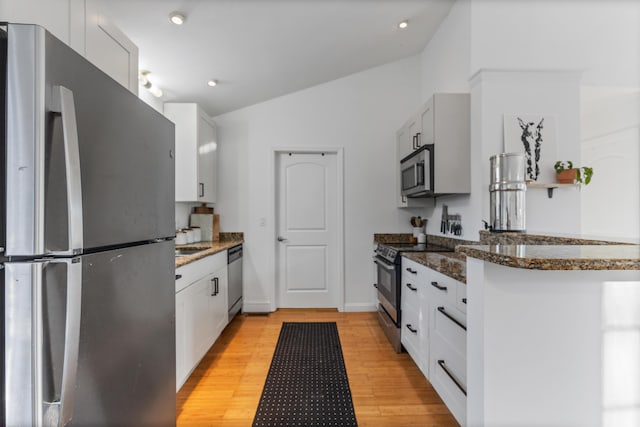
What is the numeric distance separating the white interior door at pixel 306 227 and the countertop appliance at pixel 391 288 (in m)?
0.87

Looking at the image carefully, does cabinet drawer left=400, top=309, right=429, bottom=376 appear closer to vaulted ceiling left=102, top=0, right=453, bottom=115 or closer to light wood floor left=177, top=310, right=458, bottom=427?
light wood floor left=177, top=310, right=458, bottom=427

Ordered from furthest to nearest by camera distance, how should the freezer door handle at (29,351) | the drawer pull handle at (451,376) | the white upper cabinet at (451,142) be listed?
the white upper cabinet at (451,142)
the drawer pull handle at (451,376)
the freezer door handle at (29,351)

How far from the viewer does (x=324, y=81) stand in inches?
155

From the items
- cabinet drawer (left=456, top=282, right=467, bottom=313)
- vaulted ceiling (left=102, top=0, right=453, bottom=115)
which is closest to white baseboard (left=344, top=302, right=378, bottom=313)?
cabinet drawer (left=456, top=282, right=467, bottom=313)

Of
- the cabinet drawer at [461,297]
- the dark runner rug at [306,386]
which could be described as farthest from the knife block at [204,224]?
the cabinet drawer at [461,297]

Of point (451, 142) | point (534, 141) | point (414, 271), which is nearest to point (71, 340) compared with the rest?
point (414, 271)

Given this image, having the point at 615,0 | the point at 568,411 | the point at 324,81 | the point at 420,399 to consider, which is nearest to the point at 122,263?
the point at 568,411

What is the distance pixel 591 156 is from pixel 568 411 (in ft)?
12.3

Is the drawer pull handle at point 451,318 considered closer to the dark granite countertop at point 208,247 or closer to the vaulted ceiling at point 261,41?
the dark granite countertop at point 208,247

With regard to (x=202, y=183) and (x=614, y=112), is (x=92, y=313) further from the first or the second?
(x=614, y=112)

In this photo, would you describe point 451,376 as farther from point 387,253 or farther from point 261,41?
point 261,41

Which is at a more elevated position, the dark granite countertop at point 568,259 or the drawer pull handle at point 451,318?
the dark granite countertop at point 568,259

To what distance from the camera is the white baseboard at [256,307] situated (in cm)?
394

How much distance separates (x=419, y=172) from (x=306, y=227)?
1667 mm
